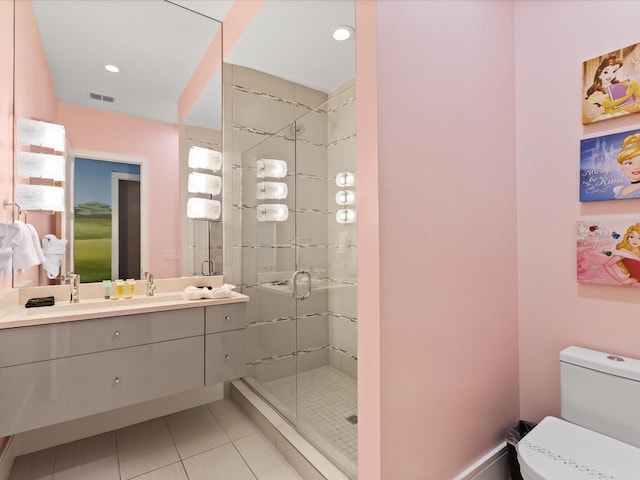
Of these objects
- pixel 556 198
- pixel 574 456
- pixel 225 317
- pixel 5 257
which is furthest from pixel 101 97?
pixel 574 456

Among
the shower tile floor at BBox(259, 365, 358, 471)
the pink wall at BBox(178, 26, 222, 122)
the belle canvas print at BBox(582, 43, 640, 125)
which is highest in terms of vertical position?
the pink wall at BBox(178, 26, 222, 122)

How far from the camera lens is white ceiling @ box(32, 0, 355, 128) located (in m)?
2.00

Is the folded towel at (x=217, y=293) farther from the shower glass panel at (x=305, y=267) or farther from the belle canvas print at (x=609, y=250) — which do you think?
the belle canvas print at (x=609, y=250)

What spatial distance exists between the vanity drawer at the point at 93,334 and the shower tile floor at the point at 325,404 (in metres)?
0.76

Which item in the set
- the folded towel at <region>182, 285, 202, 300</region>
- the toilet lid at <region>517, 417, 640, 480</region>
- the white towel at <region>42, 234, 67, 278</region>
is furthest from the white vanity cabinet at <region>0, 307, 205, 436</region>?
the toilet lid at <region>517, 417, 640, 480</region>

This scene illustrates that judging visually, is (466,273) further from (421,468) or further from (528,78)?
(528,78)

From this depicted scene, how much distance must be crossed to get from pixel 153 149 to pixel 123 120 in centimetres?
24

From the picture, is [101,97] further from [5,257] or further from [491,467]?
[491,467]

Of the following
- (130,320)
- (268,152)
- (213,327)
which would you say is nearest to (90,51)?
(268,152)

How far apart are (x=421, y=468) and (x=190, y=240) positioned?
198 centimetres

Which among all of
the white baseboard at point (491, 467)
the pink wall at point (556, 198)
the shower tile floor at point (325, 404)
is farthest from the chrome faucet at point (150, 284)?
the pink wall at point (556, 198)

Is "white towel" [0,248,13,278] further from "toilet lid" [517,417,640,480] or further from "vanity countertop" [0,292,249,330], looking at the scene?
"toilet lid" [517,417,640,480]

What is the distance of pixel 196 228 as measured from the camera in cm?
242

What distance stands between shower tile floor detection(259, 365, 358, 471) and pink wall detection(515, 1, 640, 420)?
988 mm
